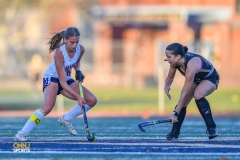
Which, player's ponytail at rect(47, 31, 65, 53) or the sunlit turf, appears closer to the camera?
player's ponytail at rect(47, 31, 65, 53)

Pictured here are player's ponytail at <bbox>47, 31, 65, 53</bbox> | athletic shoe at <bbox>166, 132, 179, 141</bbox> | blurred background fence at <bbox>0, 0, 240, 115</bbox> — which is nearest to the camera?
athletic shoe at <bbox>166, 132, 179, 141</bbox>

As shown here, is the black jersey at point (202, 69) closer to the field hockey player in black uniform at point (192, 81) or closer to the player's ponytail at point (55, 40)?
the field hockey player in black uniform at point (192, 81)

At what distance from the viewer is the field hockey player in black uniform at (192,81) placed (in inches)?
391

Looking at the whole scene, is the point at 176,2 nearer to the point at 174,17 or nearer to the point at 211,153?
the point at 174,17

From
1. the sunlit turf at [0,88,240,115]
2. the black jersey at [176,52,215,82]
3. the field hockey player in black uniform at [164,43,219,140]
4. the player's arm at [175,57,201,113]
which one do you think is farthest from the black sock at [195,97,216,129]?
the sunlit turf at [0,88,240,115]

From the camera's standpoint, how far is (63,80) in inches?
396

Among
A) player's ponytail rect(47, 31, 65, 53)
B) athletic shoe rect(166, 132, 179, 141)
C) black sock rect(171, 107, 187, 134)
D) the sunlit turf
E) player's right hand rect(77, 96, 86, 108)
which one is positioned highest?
player's ponytail rect(47, 31, 65, 53)

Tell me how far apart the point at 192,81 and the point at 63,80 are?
1.80 metres

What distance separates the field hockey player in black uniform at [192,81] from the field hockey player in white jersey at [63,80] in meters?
1.27

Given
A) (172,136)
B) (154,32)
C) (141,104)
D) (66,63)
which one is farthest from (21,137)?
(154,32)

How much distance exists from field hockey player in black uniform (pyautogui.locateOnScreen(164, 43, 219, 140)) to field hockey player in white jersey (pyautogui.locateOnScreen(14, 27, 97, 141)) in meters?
1.27

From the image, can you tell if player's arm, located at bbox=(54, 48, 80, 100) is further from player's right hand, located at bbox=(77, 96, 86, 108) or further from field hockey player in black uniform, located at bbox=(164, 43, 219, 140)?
field hockey player in black uniform, located at bbox=(164, 43, 219, 140)

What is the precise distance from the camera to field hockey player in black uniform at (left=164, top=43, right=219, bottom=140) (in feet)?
32.6

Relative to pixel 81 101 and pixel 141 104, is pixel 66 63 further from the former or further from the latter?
pixel 141 104
